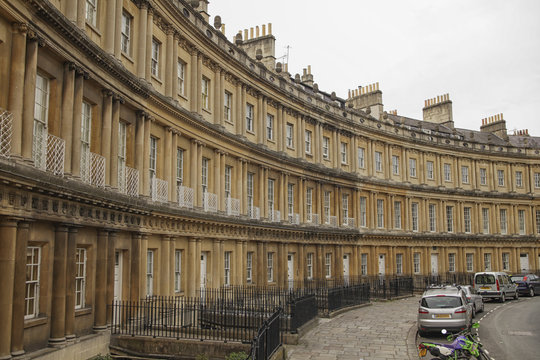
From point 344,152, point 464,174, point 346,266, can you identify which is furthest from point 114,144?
point 464,174

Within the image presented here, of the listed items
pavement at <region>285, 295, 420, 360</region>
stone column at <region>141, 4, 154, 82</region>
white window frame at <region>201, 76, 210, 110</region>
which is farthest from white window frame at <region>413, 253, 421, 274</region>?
stone column at <region>141, 4, 154, 82</region>

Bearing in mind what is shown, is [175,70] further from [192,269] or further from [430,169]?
[430,169]

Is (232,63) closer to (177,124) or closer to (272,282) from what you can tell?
(177,124)

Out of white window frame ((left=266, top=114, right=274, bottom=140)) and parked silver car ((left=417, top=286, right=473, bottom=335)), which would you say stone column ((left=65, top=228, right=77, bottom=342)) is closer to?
parked silver car ((left=417, top=286, right=473, bottom=335))

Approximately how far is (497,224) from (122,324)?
39.1 meters

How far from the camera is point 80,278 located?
1386cm

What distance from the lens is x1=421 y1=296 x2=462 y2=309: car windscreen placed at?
17.0m

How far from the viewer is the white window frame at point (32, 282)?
1162 centimetres

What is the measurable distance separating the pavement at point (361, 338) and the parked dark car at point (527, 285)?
42.9 ft

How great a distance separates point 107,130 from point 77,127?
182cm

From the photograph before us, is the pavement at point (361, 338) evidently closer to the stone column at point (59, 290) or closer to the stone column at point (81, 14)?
the stone column at point (59, 290)

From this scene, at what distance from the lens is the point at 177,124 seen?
1980 centimetres

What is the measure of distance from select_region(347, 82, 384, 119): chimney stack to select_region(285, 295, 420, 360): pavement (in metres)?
20.9

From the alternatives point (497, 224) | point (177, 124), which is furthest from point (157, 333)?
point (497, 224)
